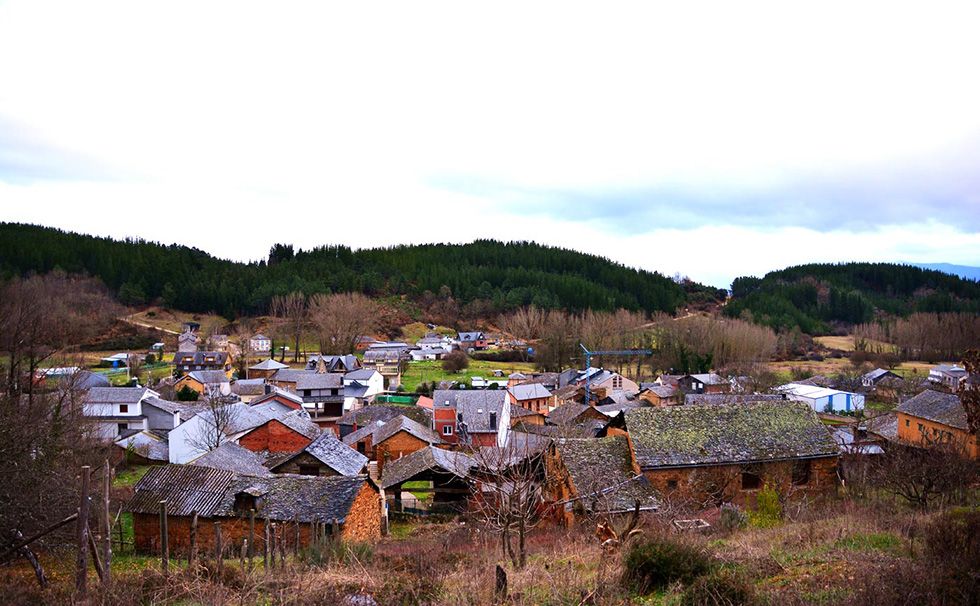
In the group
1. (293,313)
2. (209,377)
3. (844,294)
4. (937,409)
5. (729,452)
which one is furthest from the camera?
(844,294)

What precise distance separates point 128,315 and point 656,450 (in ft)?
339

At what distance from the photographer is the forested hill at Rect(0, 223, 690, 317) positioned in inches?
4341

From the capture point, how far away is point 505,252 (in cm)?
16000

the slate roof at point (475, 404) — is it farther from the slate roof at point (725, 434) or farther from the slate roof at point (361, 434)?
the slate roof at point (725, 434)

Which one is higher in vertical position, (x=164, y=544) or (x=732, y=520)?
(x=164, y=544)

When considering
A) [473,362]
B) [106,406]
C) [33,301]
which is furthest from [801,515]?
[473,362]

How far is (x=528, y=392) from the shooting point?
49.0 m

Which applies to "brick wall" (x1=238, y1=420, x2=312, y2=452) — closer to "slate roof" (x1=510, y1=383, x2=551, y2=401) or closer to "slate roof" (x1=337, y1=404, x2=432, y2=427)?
"slate roof" (x1=337, y1=404, x2=432, y2=427)

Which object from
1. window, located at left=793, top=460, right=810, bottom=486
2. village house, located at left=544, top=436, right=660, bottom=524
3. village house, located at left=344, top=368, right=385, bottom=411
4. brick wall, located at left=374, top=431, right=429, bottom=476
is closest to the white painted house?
brick wall, located at left=374, top=431, right=429, bottom=476

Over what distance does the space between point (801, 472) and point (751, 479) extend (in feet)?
5.29

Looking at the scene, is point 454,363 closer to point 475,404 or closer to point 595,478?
point 475,404

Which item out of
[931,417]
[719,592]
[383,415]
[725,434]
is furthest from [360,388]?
[719,592]

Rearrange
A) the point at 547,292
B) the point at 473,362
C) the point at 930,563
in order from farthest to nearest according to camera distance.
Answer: the point at 547,292 → the point at 473,362 → the point at 930,563

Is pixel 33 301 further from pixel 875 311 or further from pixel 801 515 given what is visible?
pixel 875 311
